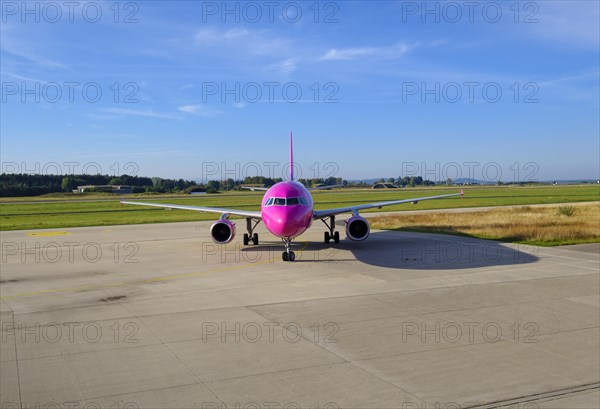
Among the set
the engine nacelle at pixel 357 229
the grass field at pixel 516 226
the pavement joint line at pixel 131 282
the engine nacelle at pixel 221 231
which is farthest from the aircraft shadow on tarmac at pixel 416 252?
the pavement joint line at pixel 131 282

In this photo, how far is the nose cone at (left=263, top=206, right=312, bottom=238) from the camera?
21.2m

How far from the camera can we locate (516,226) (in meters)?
35.0

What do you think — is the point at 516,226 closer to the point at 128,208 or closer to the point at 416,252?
the point at 416,252

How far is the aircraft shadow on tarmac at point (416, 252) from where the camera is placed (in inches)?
831

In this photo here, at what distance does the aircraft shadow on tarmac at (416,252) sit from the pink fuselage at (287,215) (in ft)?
5.65

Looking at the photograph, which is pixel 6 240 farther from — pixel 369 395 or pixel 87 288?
pixel 369 395

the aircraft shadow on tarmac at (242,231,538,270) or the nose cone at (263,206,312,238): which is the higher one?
the nose cone at (263,206,312,238)

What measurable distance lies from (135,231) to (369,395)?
31.5 m

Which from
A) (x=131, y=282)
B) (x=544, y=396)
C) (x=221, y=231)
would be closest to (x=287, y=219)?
(x=221, y=231)

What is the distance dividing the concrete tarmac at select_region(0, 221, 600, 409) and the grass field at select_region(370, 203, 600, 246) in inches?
237

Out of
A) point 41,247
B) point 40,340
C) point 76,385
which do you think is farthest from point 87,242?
point 76,385

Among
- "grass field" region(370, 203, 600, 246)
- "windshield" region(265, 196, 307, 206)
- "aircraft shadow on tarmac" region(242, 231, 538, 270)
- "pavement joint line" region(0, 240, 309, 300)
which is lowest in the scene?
"pavement joint line" region(0, 240, 309, 300)

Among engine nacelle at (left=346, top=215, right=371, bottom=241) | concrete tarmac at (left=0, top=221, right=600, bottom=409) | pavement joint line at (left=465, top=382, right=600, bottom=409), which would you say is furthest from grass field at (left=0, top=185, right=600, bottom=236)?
pavement joint line at (left=465, top=382, right=600, bottom=409)

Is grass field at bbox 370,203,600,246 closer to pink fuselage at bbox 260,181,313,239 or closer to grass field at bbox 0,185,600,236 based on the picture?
pink fuselage at bbox 260,181,313,239
